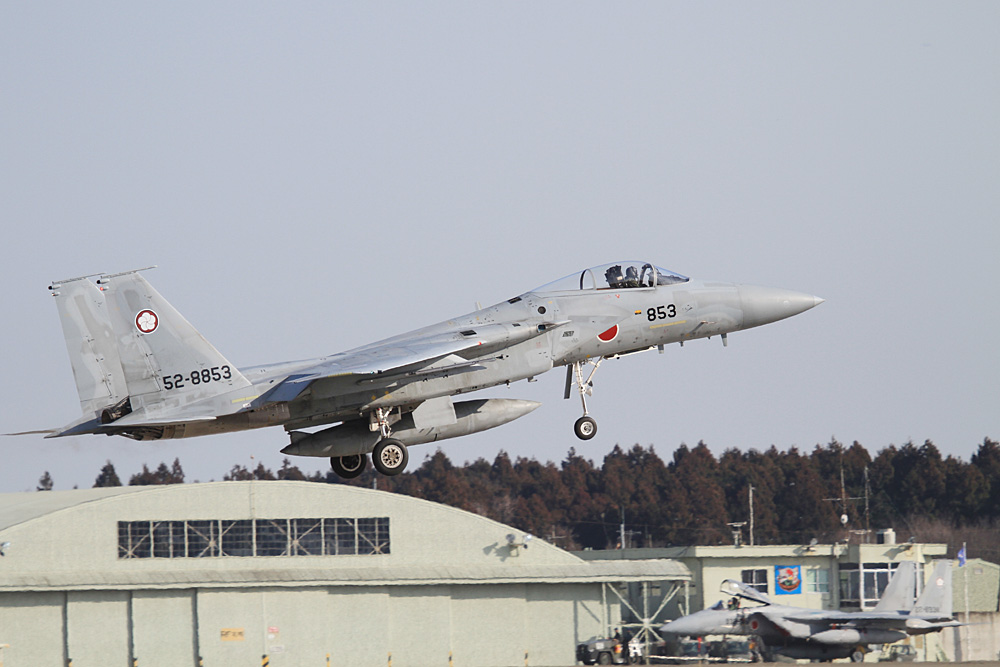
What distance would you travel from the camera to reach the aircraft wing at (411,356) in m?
23.2

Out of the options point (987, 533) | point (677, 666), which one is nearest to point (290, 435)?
point (677, 666)

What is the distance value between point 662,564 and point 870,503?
6615 centimetres

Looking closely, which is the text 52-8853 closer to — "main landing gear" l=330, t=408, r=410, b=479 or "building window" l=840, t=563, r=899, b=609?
"main landing gear" l=330, t=408, r=410, b=479

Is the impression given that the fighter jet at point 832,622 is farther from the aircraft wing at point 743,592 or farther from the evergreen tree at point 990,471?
the evergreen tree at point 990,471

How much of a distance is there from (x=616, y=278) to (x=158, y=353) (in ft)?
31.6

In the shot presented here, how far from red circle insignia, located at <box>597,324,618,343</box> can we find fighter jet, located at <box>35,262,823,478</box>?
6cm

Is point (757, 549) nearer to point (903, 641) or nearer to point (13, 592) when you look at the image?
point (903, 641)

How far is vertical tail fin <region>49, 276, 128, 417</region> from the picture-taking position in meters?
24.0

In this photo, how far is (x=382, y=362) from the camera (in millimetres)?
23234

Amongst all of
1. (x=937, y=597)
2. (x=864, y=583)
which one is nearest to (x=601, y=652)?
(x=937, y=597)

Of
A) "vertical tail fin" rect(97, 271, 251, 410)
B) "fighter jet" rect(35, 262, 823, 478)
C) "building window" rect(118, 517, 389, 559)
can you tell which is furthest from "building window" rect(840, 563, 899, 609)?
"vertical tail fin" rect(97, 271, 251, 410)

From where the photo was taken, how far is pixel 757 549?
169 feet

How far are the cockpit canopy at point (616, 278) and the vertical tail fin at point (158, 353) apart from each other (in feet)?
22.9

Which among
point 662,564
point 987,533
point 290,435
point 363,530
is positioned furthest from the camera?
point 987,533
